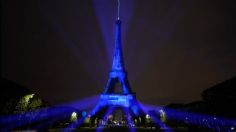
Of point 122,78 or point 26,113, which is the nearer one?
point 26,113

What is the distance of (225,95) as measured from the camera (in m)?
65.9

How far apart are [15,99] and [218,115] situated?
91.8 ft

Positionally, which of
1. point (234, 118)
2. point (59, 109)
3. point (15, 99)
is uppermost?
Answer: point (59, 109)

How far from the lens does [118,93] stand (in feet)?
441

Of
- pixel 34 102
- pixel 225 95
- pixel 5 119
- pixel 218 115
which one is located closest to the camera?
pixel 218 115

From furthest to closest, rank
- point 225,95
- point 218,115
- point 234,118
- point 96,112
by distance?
point 96,112 < point 225,95 < point 218,115 < point 234,118

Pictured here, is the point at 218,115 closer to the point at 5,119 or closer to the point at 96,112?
the point at 5,119

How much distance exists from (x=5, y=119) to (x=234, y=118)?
29798mm

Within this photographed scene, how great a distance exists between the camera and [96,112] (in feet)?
431

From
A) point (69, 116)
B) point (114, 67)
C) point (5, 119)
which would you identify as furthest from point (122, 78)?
point (5, 119)

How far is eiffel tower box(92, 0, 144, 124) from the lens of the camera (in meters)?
130

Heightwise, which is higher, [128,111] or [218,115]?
[128,111]

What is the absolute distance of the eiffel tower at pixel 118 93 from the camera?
13038cm

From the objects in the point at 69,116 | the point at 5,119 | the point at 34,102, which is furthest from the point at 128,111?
the point at 5,119
